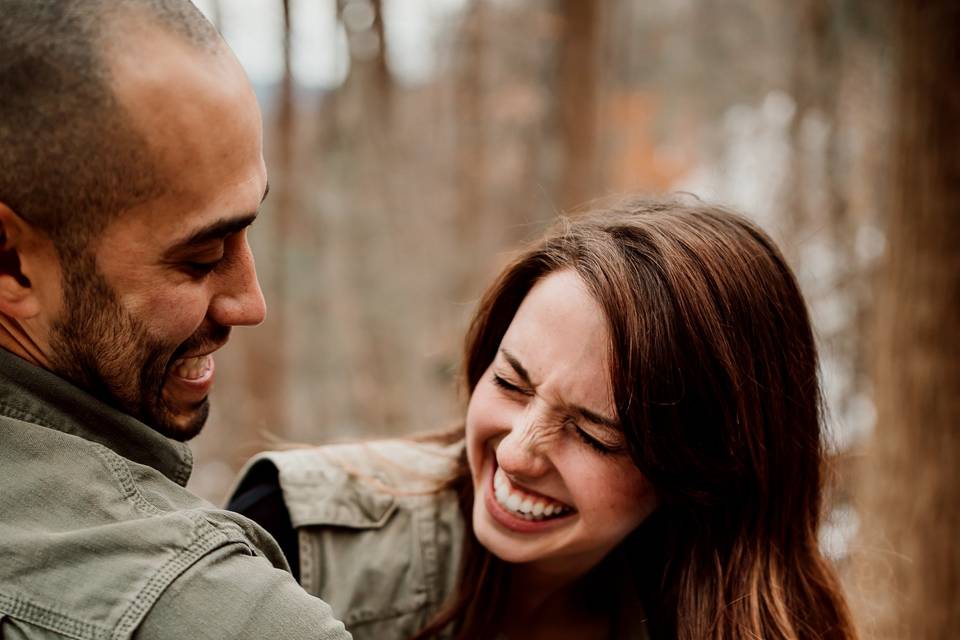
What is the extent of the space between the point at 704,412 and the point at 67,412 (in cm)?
122

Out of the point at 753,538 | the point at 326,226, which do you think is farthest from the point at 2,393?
the point at 326,226

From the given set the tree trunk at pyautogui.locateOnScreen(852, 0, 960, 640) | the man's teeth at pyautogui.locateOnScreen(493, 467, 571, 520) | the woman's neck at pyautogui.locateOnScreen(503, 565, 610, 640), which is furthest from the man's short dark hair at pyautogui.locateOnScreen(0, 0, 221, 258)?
the tree trunk at pyautogui.locateOnScreen(852, 0, 960, 640)

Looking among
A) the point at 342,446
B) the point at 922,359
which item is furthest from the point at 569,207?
the point at 342,446

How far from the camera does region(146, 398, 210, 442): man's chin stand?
4.54 ft

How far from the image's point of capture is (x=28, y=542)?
1.08 meters

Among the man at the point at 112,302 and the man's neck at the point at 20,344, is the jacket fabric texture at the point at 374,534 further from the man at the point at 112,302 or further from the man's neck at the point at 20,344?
the man's neck at the point at 20,344

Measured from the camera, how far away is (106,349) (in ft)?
4.13

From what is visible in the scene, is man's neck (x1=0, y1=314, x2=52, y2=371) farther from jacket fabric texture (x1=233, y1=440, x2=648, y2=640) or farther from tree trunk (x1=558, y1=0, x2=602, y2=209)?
tree trunk (x1=558, y1=0, x2=602, y2=209)

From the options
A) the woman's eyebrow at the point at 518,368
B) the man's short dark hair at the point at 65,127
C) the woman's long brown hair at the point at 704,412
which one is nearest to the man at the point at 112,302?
the man's short dark hair at the point at 65,127

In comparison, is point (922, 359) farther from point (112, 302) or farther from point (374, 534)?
point (112, 302)

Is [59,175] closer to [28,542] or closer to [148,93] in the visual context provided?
[148,93]

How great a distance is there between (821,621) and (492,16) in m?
7.91

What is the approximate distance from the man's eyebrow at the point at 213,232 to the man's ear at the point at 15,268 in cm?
18

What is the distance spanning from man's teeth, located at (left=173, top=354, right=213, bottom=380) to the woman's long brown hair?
78cm
